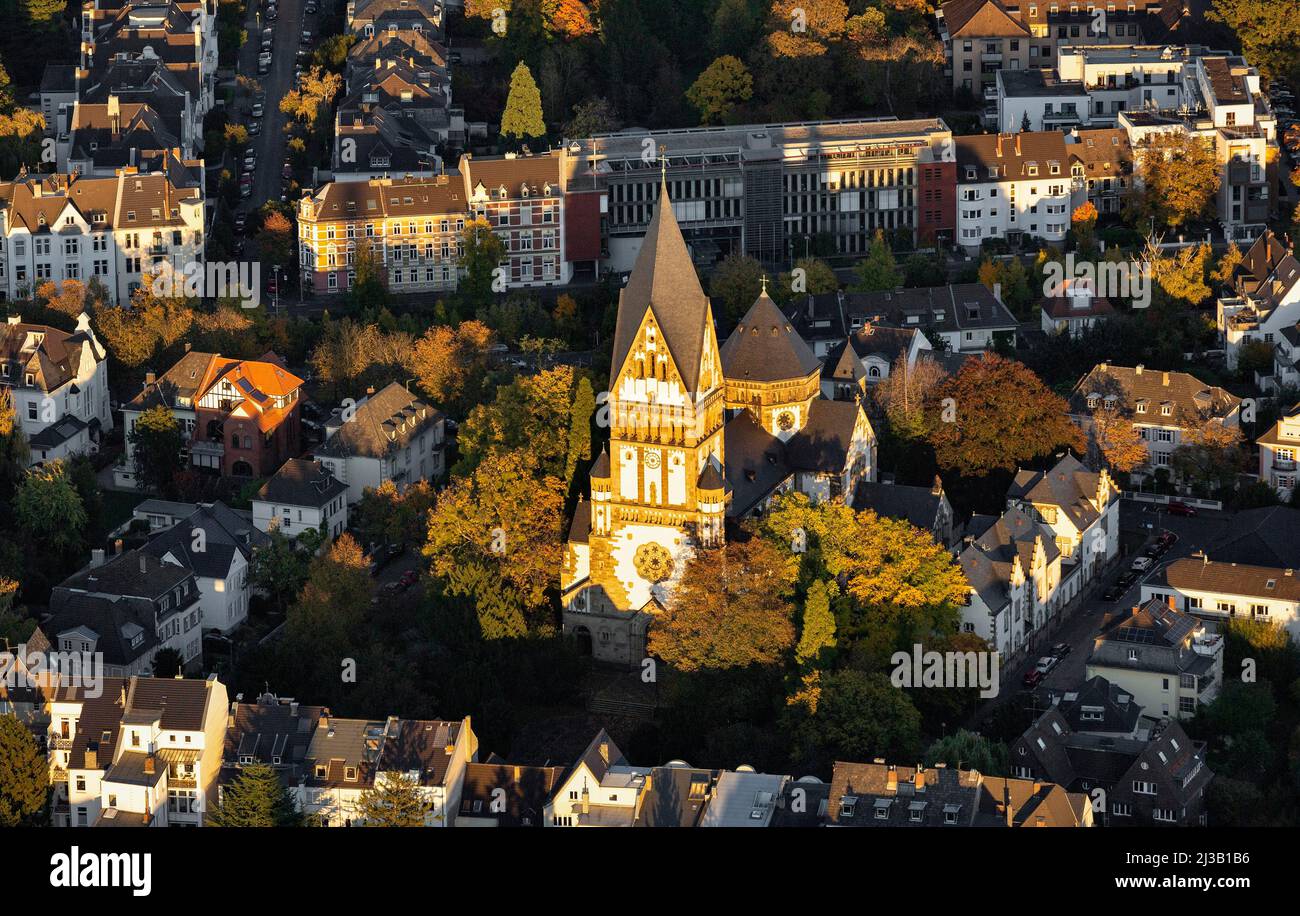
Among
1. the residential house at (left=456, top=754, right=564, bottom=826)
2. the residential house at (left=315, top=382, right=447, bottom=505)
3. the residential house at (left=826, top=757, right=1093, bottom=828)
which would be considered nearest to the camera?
the residential house at (left=826, top=757, right=1093, bottom=828)

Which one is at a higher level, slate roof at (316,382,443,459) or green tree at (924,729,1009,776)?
slate roof at (316,382,443,459)

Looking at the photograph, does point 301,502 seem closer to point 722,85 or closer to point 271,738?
point 271,738

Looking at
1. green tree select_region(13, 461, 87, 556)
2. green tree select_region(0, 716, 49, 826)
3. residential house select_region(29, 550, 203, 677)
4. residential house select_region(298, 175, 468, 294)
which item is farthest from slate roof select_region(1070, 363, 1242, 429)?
green tree select_region(0, 716, 49, 826)

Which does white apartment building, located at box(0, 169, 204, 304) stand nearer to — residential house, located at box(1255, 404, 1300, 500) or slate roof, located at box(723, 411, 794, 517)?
slate roof, located at box(723, 411, 794, 517)

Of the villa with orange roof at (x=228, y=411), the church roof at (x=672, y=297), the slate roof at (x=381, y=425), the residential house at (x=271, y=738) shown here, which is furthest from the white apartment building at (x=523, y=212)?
the residential house at (x=271, y=738)

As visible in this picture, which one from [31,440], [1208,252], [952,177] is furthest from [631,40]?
[31,440]

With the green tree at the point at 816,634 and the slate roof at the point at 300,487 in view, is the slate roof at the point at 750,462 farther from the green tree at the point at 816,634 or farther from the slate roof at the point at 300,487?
the slate roof at the point at 300,487
